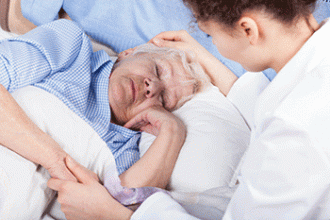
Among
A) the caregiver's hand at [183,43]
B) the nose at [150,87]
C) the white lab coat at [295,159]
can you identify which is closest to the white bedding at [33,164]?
the nose at [150,87]

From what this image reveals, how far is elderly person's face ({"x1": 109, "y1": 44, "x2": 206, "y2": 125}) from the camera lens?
1.22 meters

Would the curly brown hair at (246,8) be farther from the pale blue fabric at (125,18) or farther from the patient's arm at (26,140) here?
the pale blue fabric at (125,18)

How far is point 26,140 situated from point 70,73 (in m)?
0.37

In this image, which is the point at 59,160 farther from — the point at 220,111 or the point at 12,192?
the point at 220,111

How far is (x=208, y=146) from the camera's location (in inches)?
41.1

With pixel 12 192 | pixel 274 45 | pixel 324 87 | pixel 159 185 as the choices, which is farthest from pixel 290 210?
pixel 12 192

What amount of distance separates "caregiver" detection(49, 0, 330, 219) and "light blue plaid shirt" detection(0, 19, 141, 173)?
28cm

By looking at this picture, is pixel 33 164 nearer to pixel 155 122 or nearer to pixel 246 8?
pixel 155 122

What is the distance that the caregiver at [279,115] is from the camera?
0.52m

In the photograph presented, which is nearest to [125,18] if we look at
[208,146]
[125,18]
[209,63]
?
[125,18]

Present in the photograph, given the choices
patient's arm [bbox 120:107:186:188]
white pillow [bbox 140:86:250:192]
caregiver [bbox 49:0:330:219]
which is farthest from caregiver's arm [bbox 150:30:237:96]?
caregiver [bbox 49:0:330:219]

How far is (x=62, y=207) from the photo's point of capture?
81 centimetres

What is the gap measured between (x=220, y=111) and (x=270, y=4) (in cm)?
66

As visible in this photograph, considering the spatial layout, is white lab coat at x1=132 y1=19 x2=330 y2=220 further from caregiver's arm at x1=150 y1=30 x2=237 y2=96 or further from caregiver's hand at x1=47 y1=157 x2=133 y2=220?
caregiver's arm at x1=150 y1=30 x2=237 y2=96
